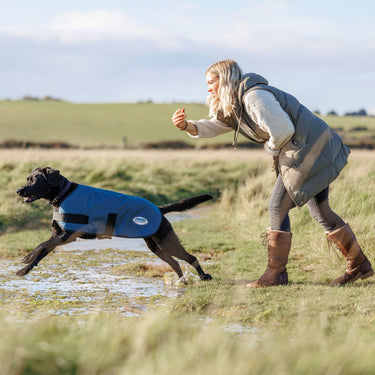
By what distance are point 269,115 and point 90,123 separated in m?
54.7

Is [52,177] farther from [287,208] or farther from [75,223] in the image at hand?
[287,208]

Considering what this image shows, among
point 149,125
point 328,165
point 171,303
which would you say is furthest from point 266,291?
point 149,125

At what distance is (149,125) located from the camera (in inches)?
2263

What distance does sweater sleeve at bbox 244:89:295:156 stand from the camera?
5.02 m

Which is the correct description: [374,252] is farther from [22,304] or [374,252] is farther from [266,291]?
[22,304]

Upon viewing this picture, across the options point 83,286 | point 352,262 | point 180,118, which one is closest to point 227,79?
point 180,118

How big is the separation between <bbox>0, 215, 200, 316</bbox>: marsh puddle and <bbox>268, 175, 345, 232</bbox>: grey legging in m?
1.12

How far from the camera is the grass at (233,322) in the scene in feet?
9.34

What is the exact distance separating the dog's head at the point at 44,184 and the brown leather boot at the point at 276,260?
6.57ft

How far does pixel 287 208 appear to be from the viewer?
542 cm

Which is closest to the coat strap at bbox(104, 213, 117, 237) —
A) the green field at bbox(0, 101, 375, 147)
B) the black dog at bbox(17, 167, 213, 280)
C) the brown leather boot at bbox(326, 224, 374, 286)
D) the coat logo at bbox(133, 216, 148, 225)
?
the black dog at bbox(17, 167, 213, 280)

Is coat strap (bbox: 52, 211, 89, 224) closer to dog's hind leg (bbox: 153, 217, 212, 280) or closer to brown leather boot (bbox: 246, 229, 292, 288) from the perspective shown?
dog's hind leg (bbox: 153, 217, 212, 280)

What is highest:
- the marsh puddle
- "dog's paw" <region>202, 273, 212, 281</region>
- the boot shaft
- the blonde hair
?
the blonde hair

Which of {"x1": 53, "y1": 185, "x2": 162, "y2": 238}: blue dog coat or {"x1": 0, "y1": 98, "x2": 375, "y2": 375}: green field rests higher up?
{"x1": 53, "y1": 185, "x2": 162, "y2": 238}: blue dog coat
